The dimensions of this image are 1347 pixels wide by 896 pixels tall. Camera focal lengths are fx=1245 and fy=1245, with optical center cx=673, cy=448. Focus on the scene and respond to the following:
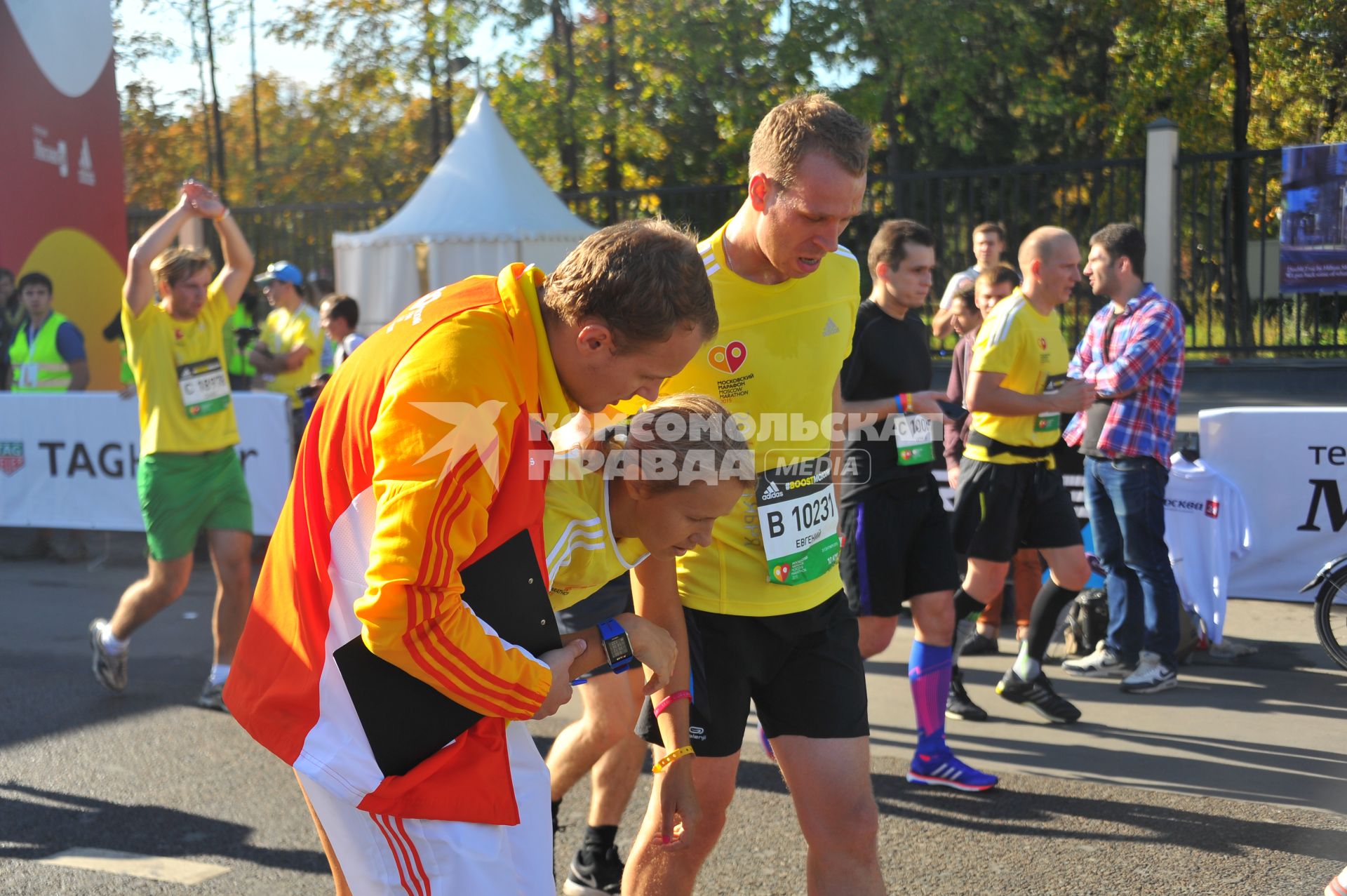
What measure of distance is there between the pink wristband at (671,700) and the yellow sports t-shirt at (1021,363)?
2924 mm

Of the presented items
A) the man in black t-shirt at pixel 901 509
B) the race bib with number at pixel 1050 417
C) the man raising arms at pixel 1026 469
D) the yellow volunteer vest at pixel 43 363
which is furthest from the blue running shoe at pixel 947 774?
the yellow volunteer vest at pixel 43 363

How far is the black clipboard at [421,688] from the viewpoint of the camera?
6.01 ft

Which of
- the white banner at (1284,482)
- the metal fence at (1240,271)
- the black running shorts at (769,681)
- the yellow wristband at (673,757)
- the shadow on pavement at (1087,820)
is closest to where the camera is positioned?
the yellow wristband at (673,757)

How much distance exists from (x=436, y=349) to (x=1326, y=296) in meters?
11.9

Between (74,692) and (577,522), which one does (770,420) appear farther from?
(74,692)

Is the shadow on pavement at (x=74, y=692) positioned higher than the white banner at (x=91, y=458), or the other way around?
the white banner at (x=91, y=458)

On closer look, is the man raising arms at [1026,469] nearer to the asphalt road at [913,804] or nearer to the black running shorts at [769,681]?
the asphalt road at [913,804]

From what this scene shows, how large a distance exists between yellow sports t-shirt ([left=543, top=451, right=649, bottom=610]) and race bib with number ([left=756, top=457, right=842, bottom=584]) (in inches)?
22.0

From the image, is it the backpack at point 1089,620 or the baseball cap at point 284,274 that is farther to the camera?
the baseball cap at point 284,274

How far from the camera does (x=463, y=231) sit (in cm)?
1291

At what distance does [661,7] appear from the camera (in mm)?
19188

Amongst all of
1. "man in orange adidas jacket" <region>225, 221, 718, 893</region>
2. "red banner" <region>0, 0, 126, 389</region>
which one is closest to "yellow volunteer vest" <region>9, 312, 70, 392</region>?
"red banner" <region>0, 0, 126, 389</region>

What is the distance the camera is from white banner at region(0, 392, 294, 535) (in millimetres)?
8312

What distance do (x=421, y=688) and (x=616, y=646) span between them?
39 centimetres
